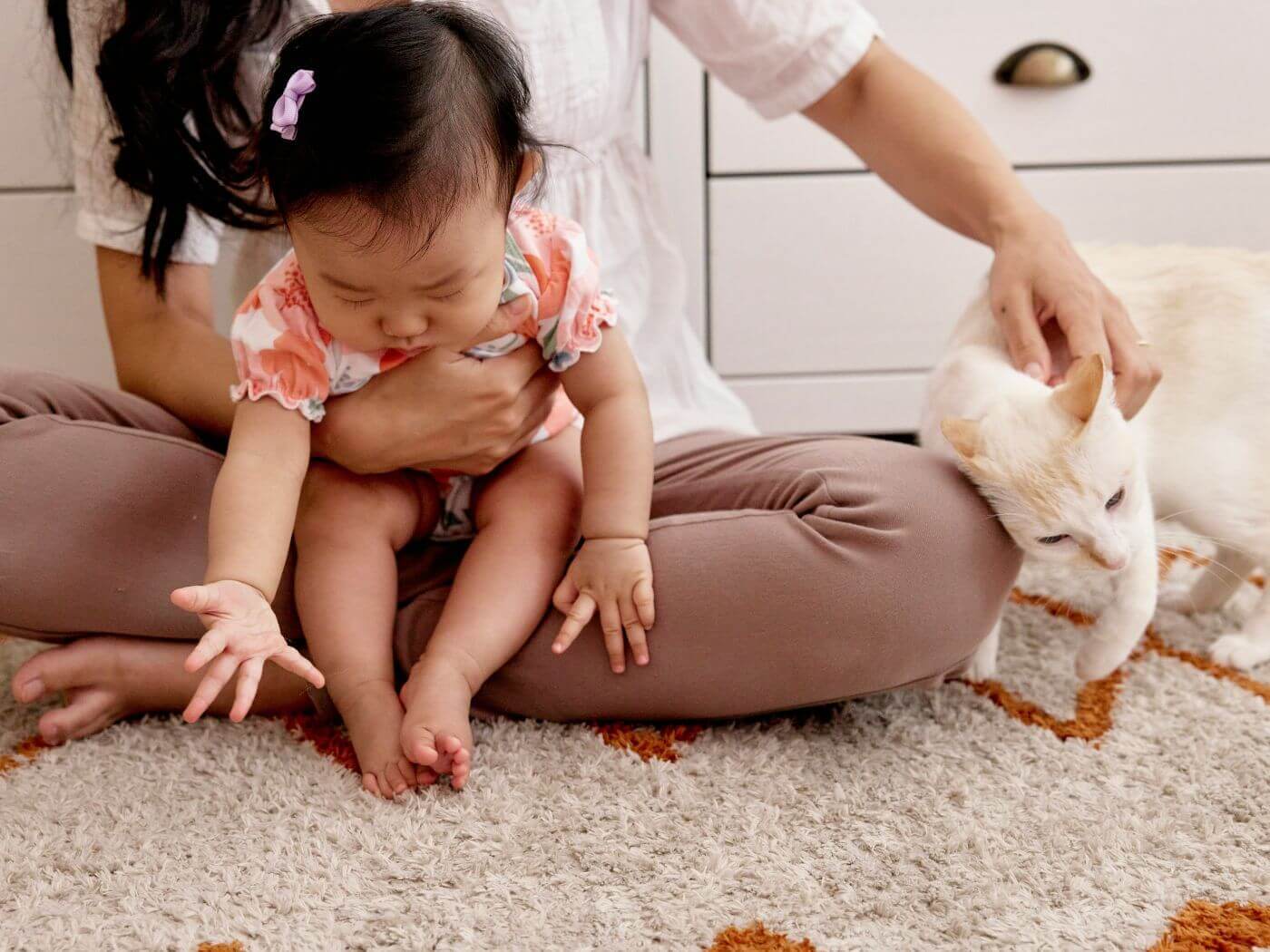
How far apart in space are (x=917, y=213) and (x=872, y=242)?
2.4 inches

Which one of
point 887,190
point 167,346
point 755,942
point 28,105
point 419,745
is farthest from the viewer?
point 887,190

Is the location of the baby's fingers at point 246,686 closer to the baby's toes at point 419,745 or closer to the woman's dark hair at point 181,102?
the baby's toes at point 419,745

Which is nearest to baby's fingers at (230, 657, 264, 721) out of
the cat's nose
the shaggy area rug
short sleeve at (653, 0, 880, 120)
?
the shaggy area rug

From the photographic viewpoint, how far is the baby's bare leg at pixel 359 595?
71cm

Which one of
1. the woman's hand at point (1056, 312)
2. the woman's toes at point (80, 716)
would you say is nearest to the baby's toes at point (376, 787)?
the woman's toes at point (80, 716)

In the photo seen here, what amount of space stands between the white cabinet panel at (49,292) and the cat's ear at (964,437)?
961mm

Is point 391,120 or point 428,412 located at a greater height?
point 391,120

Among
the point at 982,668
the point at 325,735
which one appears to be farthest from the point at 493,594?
the point at 982,668

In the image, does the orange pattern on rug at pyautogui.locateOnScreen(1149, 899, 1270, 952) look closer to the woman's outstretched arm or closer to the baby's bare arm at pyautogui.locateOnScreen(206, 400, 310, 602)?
the woman's outstretched arm

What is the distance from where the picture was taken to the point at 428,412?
2.54ft

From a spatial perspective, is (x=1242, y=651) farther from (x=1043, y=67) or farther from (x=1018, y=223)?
(x=1043, y=67)

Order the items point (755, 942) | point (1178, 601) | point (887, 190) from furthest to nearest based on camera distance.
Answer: point (887, 190)
point (1178, 601)
point (755, 942)

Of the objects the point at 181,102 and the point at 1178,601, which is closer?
the point at 181,102

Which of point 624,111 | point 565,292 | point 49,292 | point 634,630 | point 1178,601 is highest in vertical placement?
point 624,111
